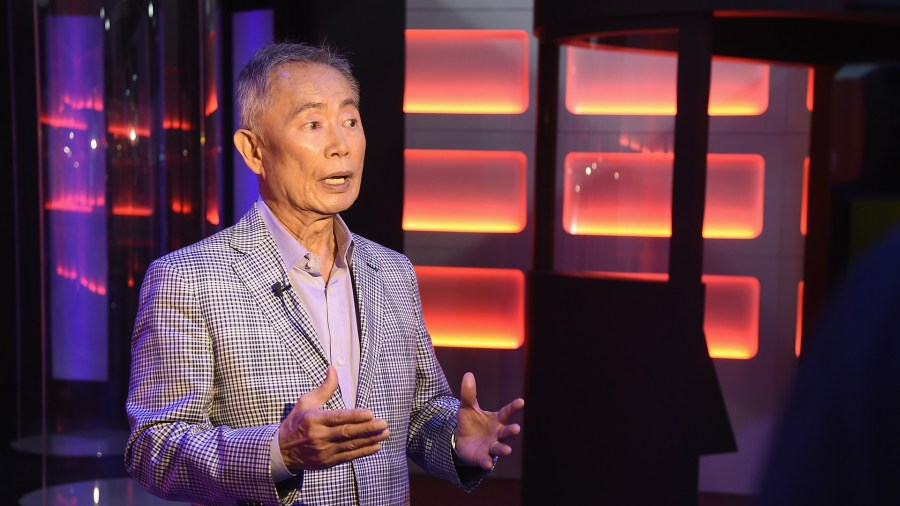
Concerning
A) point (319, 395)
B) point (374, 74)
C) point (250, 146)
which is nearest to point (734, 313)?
point (374, 74)

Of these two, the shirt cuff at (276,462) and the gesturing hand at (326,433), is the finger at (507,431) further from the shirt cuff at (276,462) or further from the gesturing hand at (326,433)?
the shirt cuff at (276,462)

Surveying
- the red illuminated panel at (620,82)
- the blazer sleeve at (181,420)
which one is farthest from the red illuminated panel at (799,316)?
the blazer sleeve at (181,420)

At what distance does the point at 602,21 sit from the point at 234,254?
2.49 metres

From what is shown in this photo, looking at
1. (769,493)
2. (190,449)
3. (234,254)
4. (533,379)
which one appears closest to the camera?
(769,493)

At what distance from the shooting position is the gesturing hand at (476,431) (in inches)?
69.1

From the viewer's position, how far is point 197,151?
3533 mm

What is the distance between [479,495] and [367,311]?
3893mm

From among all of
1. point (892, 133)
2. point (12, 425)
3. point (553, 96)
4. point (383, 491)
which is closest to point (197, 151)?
point (12, 425)

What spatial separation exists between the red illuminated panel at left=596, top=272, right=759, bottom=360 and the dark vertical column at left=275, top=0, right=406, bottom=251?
2.14m

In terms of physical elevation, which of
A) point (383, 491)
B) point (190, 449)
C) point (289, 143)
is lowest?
point (383, 491)

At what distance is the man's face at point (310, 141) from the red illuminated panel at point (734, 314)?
161 inches

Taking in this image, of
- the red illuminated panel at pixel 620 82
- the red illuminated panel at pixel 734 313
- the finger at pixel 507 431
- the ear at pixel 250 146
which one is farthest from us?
the red illuminated panel at pixel 734 313

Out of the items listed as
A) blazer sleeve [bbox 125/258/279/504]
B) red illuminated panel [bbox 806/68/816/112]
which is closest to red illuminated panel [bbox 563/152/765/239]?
red illuminated panel [bbox 806/68/816/112]

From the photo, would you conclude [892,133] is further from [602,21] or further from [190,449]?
[190,449]
